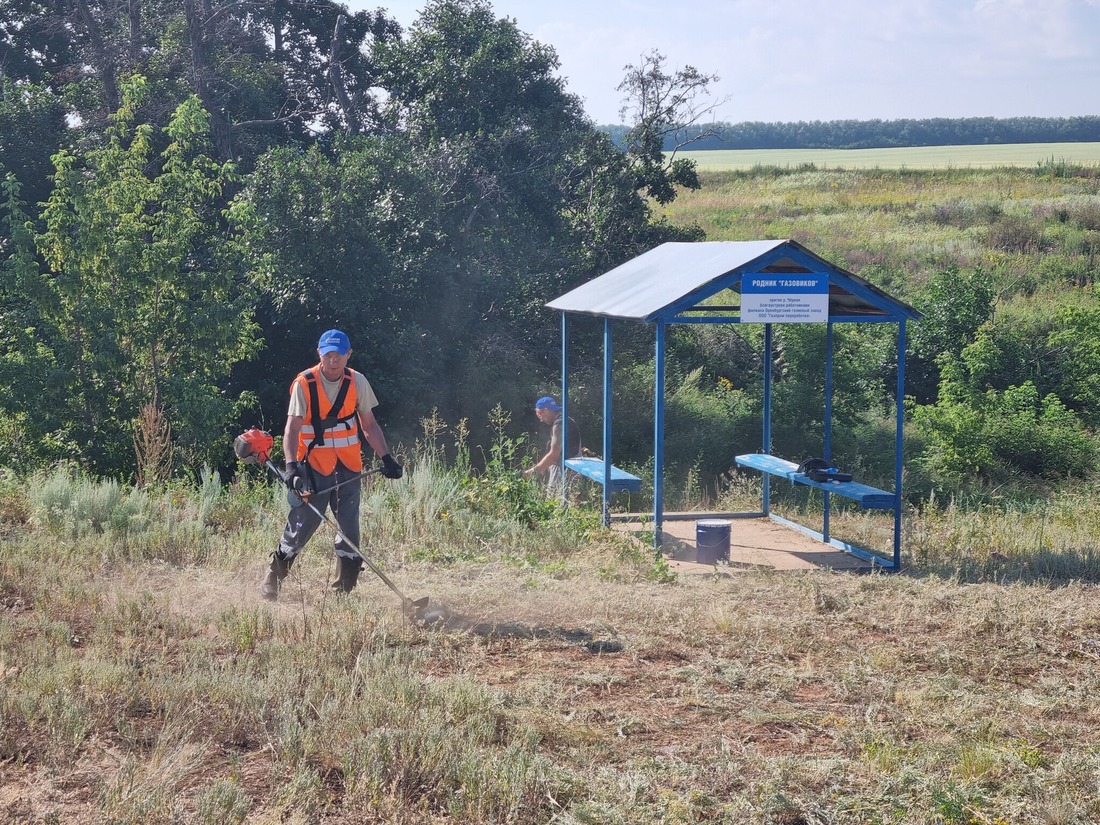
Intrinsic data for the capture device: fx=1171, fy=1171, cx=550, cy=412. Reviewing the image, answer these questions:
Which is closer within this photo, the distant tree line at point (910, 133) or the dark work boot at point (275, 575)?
the dark work boot at point (275, 575)

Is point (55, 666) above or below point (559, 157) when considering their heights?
below

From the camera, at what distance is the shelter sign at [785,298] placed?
30.6ft

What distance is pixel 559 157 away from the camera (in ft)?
71.8

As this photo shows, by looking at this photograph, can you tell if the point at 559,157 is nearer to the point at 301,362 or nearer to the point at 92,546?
the point at 301,362

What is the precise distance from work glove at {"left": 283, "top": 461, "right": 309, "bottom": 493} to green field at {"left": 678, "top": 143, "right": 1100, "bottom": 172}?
48.3 metres

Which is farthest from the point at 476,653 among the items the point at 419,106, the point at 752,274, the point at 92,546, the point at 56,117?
the point at 56,117

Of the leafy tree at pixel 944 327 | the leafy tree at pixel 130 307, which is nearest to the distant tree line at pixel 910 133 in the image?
the leafy tree at pixel 944 327

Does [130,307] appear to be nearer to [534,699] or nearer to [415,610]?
[415,610]

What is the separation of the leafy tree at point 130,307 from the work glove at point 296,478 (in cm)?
706

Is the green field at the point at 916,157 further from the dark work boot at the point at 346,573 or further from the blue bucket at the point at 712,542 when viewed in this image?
the dark work boot at the point at 346,573

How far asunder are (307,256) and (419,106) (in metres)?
5.41

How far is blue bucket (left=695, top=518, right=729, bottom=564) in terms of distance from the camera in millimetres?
9391

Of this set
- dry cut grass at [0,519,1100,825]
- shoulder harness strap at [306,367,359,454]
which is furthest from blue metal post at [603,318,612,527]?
shoulder harness strap at [306,367,359,454]

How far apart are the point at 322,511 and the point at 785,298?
4128 millimetres
